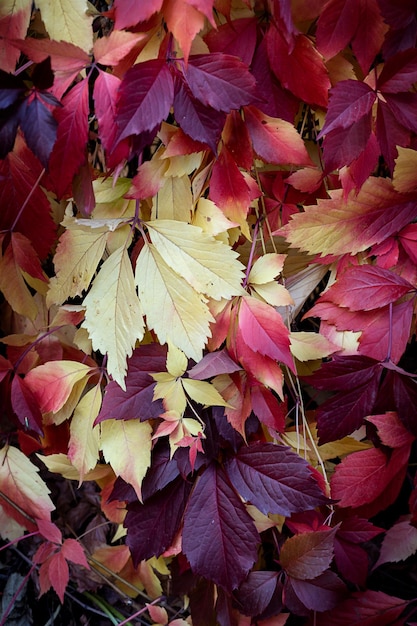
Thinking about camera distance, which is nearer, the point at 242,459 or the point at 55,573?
the point at 242,459

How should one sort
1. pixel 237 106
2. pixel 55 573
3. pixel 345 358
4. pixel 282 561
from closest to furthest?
pixel 237 106
pixel 345 358
pixel 282 561
pixel 55 573

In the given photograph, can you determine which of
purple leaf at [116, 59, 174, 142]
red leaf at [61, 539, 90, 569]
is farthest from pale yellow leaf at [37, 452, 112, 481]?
purple leaf at [116, 59, 174, 142]

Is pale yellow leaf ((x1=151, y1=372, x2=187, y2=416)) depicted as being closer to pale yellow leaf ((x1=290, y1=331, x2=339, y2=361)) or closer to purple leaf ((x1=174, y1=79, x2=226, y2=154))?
pale yellow leaf ((x1=290, y1=331, x2=339, y2=361))

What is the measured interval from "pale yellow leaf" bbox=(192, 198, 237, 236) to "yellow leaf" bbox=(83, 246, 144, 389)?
4.7 inches

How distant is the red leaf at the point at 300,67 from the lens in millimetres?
674

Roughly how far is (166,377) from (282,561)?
36 centimetres

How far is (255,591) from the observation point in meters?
0.82

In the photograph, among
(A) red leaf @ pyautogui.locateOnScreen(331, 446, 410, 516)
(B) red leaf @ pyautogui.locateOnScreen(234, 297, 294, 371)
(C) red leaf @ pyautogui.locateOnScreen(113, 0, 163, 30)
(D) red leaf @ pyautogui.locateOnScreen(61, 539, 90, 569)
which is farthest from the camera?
(D) red leaf @ pyautogui.locateOnScreen(61, 539, 90, 569)

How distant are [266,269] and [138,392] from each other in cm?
27

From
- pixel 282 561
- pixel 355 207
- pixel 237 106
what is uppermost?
pixel 237 106

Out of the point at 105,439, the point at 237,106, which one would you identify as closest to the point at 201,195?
the point at 237,106

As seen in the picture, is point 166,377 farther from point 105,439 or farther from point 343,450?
point 343,450

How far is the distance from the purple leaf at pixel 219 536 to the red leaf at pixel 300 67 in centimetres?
59

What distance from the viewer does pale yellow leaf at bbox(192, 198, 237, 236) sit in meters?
0.70
